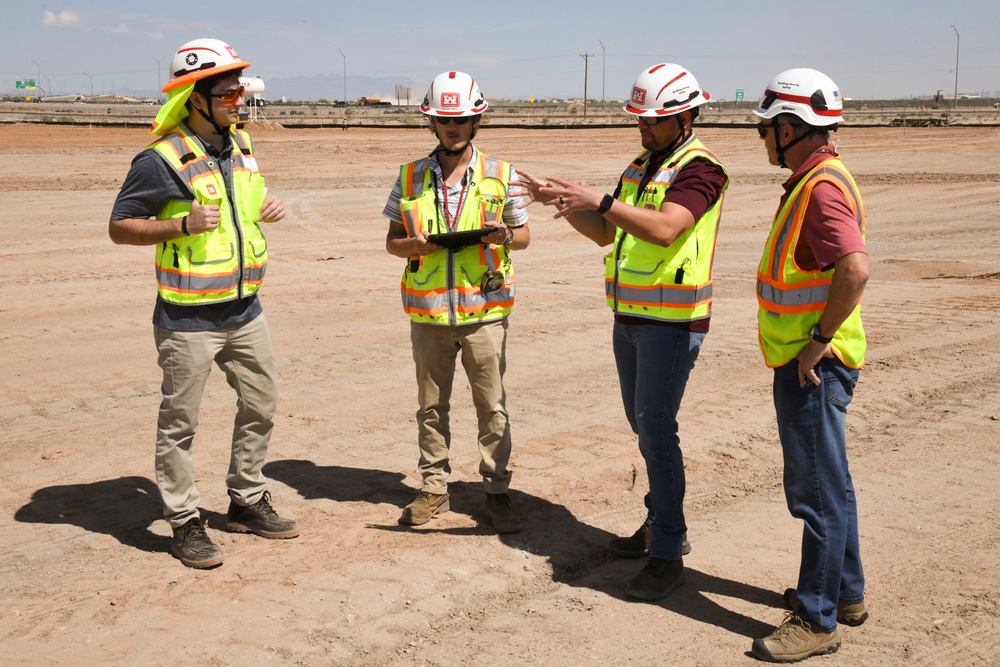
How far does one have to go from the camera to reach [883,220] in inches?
765

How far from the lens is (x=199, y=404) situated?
17.5 feet

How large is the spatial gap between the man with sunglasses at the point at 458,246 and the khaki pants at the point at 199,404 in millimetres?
899

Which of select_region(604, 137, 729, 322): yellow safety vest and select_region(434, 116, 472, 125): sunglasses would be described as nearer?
select_region(604, 137, 729, 322): yellow safety vest

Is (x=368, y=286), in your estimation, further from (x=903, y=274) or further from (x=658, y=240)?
(x=658, y=240)

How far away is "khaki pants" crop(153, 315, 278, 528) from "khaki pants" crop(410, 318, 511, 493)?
0.90 m

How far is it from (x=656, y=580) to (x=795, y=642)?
31.6 inches

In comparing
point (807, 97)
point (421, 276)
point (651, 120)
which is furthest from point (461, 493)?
point (807, 97)

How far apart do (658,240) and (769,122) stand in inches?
28.7

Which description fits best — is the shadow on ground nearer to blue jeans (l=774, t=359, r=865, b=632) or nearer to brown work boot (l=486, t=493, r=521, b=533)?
brown work boot (l=486, t=493, r=521, b=533)

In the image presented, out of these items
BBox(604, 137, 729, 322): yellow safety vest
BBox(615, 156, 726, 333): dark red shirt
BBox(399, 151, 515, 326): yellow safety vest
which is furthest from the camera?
BBox(399, 151, 515, 326): yellow safety vest

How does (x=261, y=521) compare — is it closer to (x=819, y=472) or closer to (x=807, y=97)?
(x=819, y=472)

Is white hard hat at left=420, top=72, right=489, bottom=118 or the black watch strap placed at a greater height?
white hard hat at left=420, top=72, right=489, bottom=118

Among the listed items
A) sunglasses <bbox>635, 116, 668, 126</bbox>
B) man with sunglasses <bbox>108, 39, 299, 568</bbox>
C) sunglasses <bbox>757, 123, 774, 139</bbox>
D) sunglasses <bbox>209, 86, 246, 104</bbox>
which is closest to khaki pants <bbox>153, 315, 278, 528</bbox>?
man with sunglasses <bbox>108, 39, 299, 568</bbox>

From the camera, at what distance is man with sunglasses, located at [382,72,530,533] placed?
17.8ft
